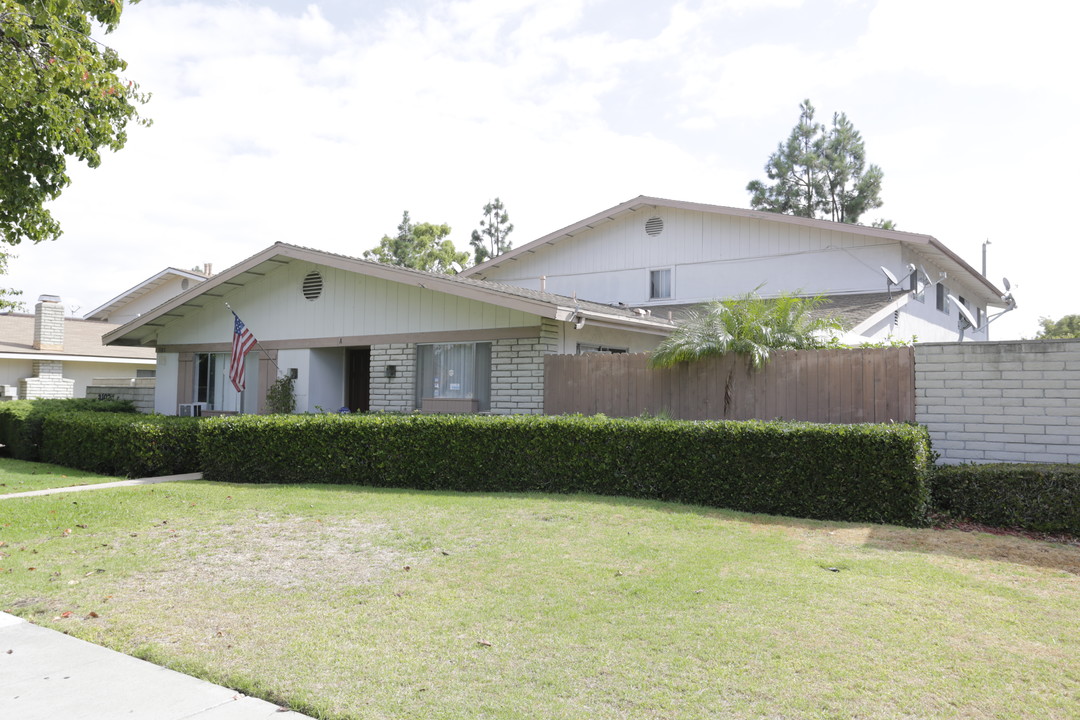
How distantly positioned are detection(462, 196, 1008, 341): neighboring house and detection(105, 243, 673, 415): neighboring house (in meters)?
4.94

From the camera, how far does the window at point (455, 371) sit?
14052 millimetres

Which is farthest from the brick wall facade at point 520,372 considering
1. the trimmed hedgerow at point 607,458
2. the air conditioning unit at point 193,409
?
the air conditioning unit at point 193,409

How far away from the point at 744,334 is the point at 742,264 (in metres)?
9.65

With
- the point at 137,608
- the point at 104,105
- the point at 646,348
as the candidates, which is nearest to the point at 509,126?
the point at 646,348

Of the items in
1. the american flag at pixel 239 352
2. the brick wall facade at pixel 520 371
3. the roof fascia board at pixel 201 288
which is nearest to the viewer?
the brick wall facade at pixel 520 371

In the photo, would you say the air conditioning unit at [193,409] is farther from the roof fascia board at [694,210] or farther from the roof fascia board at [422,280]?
the roof fascia board at [694,210]

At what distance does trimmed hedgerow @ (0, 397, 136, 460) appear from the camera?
16219mm

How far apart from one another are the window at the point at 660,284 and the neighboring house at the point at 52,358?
64.9ft

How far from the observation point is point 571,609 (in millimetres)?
5199

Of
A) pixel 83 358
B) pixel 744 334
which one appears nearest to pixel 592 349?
pixel 744 334

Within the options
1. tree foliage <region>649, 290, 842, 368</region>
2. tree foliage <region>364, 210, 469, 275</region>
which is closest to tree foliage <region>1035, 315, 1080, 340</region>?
tree foliage <region>364, 210, 469, 275</region>

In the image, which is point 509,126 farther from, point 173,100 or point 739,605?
point 739,605

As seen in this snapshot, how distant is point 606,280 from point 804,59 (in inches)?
489

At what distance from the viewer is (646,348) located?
1644cm
